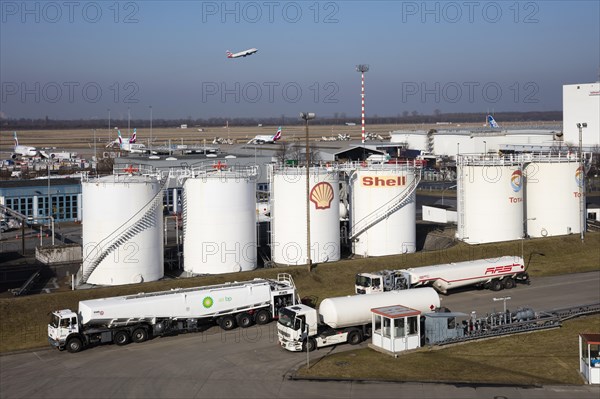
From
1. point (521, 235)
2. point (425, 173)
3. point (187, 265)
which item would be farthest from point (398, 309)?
point (425, 173)

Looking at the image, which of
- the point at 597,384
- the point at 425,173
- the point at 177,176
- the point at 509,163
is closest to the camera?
the point at 597,384

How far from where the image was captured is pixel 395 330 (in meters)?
27.4

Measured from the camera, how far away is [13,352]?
93.2ft

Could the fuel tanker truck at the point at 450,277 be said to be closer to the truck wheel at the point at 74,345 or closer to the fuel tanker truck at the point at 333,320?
the fuel tanker truck at the point at 333,320

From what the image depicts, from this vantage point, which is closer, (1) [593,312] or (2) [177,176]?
(1) [593,312]

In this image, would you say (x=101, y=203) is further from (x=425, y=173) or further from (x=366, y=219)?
(x=425, y=173)

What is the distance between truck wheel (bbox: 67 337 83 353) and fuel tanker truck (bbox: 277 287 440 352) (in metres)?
7.40

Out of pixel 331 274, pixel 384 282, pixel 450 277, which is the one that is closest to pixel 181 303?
pixel 384 282

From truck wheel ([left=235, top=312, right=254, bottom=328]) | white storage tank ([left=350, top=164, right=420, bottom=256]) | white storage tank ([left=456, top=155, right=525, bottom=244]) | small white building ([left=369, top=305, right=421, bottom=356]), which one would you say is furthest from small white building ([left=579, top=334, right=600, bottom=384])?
white storage tank ([left=456, top=155, right=525, bottom=244])

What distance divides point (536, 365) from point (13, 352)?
18933mm

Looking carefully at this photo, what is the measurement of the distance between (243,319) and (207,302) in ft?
5.90

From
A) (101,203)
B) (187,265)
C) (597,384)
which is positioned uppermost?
(101,203)

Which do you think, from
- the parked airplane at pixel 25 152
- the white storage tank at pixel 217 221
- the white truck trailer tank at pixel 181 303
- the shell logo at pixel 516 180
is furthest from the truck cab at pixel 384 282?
the parked airplane at pixel 25 152

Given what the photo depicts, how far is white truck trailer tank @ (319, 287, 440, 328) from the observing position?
93.5 ft
